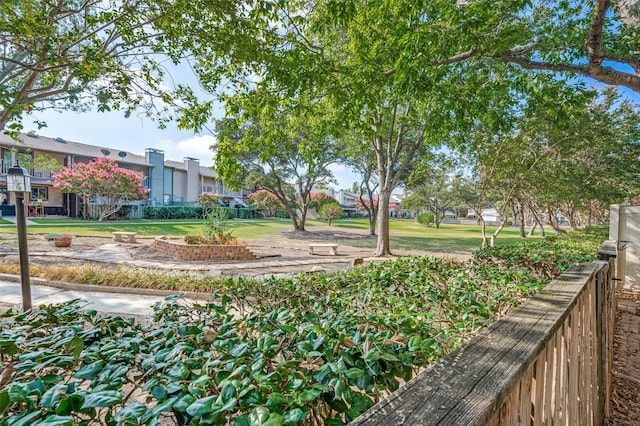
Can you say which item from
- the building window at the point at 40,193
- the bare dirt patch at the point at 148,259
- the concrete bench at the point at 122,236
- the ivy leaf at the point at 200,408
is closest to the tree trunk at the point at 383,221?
the bare dirt patch at the point at 148,259

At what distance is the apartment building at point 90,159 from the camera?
2414cm

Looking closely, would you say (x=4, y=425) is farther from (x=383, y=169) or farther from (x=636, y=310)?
(x=383, y=169)

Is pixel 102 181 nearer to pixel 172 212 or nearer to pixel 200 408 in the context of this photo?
pixel 172 212

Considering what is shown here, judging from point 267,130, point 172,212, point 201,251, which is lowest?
point 201,251

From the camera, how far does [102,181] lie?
73.6 ft

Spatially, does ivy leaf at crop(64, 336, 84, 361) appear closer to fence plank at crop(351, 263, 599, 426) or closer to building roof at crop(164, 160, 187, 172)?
fence plank at crop(351, 263, 599, 426)

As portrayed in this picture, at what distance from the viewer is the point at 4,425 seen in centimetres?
88

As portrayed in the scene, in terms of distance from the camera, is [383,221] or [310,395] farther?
[383,221]

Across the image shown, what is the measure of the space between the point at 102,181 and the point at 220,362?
26.4 meters

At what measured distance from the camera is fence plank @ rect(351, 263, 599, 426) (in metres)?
0.69

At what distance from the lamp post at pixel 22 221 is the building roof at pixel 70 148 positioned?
2378 centimetres

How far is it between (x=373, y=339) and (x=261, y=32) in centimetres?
486

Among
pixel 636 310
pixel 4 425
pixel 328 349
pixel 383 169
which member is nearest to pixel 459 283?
pixel 328 349

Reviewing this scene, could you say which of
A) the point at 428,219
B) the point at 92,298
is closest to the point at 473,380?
the point at 92,298
